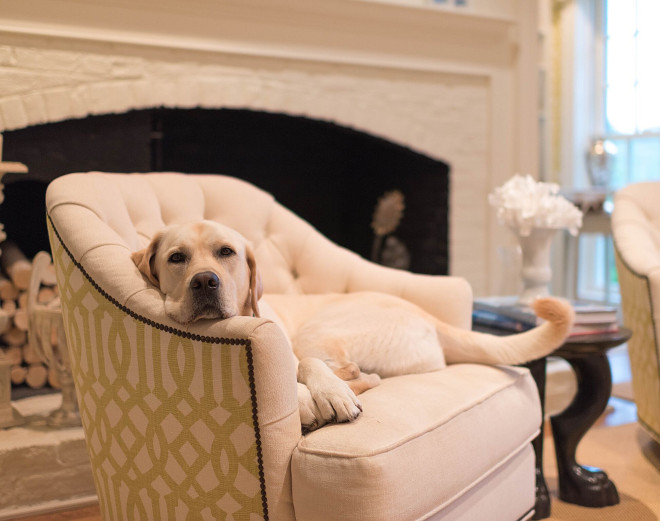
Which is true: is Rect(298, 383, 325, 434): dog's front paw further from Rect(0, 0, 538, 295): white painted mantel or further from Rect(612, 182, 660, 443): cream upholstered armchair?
Rect(0, 0, 538, 295): white painted mantel

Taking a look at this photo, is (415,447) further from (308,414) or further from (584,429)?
(584,429)

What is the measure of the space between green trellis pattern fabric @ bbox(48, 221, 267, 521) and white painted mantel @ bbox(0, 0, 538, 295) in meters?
1.40

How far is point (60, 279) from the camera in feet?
5.20

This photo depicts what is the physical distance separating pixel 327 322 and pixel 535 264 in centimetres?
100

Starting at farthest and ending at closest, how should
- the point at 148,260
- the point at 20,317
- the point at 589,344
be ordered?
the point at 20,317 < the point at 589,344 < the point at 148,260

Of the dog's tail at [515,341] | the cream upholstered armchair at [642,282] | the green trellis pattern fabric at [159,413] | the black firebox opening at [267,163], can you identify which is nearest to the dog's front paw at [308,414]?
the green trellis pattern fabric at [159,413]

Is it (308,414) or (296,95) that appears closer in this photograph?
(308,414)

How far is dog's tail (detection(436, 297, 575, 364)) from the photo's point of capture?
1796mm

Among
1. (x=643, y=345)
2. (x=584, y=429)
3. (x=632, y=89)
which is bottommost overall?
(x=584, y=429)

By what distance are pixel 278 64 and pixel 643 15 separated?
116 inches

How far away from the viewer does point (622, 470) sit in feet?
8.25

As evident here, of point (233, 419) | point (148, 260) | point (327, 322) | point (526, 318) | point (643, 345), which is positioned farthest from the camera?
point (643, 345)

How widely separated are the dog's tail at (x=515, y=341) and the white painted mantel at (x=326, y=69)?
1.67 meters

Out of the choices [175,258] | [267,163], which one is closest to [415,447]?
[175,258]
